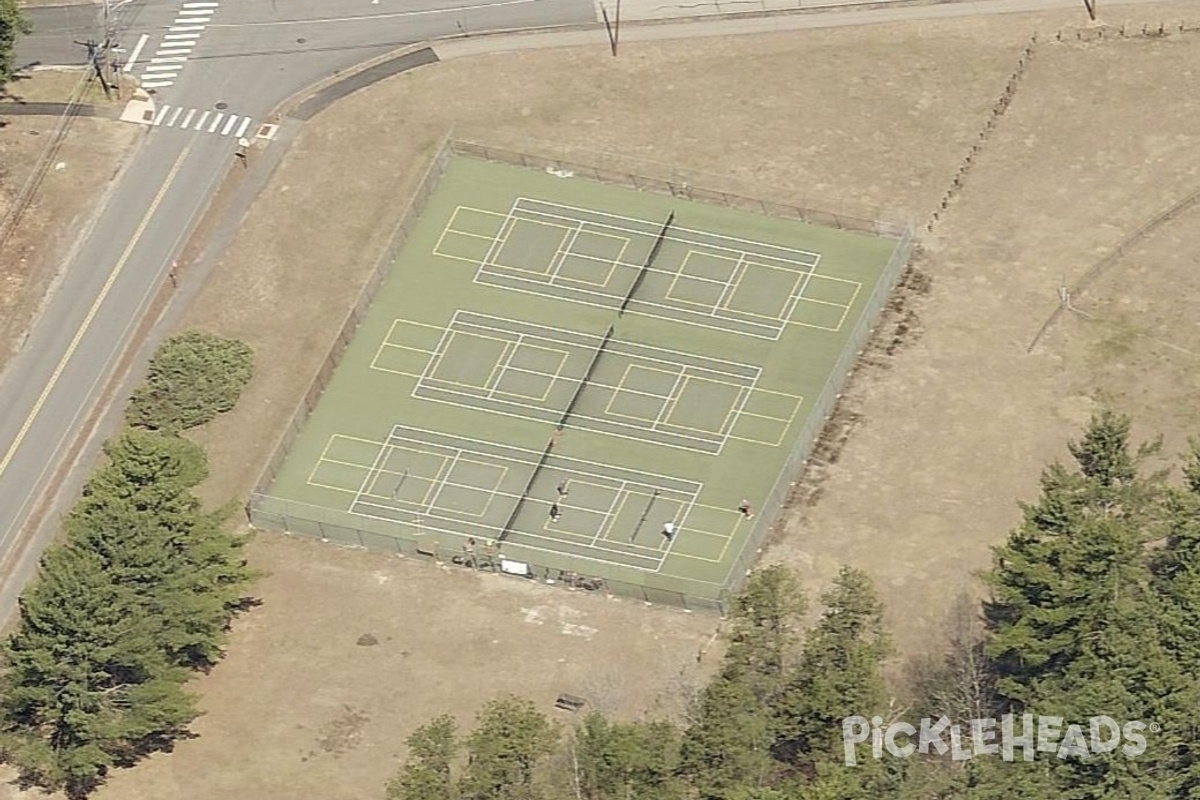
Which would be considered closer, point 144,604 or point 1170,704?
point 1170,704

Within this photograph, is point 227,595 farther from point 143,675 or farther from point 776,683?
point 776,683

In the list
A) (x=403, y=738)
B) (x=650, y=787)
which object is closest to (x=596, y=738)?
(x=650, y=787)

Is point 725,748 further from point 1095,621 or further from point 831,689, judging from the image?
point 1095,621

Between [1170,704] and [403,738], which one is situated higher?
[1170,704]

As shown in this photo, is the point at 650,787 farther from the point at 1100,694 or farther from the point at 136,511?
the point at 136,511

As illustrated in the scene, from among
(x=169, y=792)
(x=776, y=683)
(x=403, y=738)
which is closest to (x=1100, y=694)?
(x=776, y=683)

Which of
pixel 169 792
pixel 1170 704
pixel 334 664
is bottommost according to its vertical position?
pixel 169 792

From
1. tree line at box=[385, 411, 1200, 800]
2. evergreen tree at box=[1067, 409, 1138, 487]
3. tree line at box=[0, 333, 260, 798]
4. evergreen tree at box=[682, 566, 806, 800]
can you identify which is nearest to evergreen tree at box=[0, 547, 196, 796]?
tree line at box=[0, 333, 260, 798]
